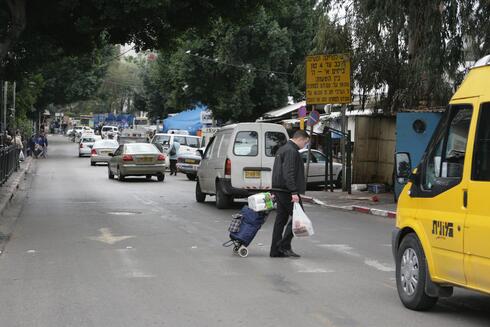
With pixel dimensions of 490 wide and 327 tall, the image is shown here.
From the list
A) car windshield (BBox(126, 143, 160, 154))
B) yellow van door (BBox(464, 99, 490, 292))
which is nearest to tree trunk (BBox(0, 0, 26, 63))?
yellow van door (BBox(464, 99, 490, 292))

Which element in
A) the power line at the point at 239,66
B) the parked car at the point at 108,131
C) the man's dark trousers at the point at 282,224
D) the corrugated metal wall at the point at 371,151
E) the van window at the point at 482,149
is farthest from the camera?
the parked car at the point at 108,131

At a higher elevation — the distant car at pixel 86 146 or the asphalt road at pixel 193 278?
the distant car at pixel 86 146

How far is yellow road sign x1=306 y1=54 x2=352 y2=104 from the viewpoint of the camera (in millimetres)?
21031

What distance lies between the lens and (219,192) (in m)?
17.3

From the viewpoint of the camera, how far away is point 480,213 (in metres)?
→ 5.86

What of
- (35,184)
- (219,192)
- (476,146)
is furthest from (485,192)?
(35,184)

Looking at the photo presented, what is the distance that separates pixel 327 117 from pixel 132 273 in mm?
21232

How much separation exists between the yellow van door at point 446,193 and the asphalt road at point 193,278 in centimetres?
64

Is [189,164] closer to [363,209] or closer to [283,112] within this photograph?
[283,112]

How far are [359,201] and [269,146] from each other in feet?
13.4

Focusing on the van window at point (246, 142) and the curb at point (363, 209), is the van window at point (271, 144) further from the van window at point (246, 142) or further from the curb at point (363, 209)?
the curb at point (363, 209)

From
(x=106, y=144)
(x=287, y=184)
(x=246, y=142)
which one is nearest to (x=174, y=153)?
(x=106, y=144)

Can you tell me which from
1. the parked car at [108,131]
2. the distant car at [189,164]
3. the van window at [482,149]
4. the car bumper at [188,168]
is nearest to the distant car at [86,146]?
the parked car at [108,131]

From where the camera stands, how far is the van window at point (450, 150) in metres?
6.38
